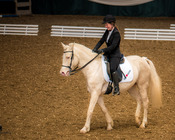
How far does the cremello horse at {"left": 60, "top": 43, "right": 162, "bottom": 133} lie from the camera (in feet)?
19.9

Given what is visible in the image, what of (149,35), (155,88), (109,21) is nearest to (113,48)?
(109,21)

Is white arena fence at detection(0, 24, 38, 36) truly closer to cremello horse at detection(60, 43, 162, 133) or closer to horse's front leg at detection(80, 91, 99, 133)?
cremello horse at detection(60, 43, 162, 133)

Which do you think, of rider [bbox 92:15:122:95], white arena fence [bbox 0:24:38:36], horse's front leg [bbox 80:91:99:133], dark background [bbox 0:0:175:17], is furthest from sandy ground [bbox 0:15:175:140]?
dark background [bbox 0:0:175:17]

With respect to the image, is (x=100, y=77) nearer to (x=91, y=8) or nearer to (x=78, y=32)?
(x=78, y=32)

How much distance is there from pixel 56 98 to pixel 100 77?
2414mm

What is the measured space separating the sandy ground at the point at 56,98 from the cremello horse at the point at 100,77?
0.41m

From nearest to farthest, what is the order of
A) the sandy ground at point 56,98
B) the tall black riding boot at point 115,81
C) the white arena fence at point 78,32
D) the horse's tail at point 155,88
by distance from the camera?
the tall black riding boot at point 115,81 < the sandy ground at point 56,98 < the horse's tail at point 155,88 < the white arena fence at point 78,32

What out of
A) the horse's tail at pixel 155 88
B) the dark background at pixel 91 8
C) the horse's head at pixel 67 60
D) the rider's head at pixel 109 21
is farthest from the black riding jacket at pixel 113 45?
the dark background at pixel 91 8

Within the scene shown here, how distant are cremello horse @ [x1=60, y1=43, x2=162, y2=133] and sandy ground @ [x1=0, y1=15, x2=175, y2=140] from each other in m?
0.41

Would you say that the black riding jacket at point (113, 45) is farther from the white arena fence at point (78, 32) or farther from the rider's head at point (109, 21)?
the white arena fence at point (78, 32)

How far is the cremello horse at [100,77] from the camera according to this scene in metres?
6.06

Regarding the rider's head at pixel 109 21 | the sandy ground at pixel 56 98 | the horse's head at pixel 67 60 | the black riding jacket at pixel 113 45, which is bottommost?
the sandy ground at pixel 56 98

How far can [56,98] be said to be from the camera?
27.6 ft

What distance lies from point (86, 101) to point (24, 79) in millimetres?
2388
